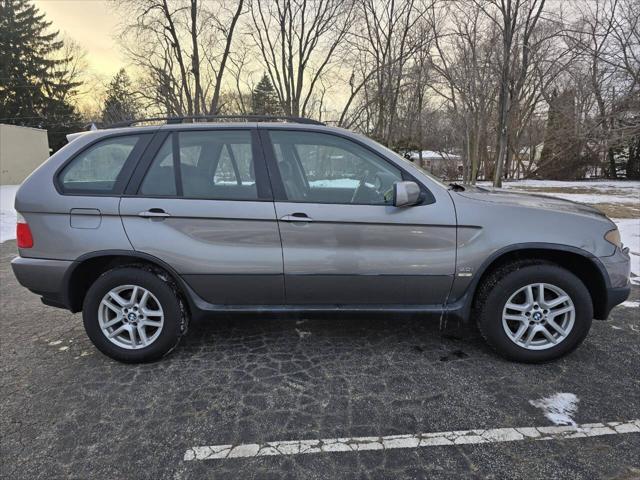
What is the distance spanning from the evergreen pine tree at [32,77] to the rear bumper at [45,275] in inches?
1528

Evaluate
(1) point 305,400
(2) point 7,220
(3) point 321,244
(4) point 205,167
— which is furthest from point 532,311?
(2) point 7,220

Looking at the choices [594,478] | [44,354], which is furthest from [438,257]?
[44,354]

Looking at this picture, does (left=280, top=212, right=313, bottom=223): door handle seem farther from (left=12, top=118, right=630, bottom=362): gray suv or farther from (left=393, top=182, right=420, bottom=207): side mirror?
(left=393, top=182, right=420, bottom=207): side mirror

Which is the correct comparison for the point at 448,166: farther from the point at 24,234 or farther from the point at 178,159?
the point at 24,234

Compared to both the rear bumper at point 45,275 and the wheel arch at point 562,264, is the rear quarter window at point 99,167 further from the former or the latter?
the wheel arch at point 562,264

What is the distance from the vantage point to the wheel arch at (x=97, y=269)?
9.66ft

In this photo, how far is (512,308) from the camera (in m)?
2.97

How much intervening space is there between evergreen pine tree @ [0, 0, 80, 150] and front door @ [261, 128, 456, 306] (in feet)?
131

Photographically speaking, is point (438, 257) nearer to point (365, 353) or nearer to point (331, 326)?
point (365, 353)

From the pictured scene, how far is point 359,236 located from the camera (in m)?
2.89

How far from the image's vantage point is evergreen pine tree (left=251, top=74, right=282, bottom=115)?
3091 centimetres

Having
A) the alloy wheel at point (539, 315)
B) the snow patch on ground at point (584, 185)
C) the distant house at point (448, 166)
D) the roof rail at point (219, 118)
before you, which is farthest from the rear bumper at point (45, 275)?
the distant house at point (448, 166)

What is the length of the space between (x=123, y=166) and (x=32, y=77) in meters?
41.5

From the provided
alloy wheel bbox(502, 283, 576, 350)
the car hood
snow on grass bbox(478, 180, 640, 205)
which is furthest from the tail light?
snow on grass bbox(478, 180, 640, 205)
